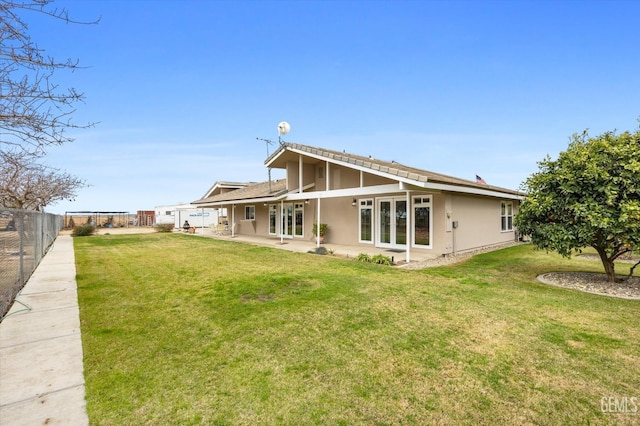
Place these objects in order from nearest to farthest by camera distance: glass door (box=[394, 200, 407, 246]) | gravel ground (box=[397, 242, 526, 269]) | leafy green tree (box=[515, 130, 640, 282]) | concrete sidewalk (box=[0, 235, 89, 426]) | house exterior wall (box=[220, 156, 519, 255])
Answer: concrete sidewalk (box=[0, 235, 89, 426]), leafy green tree (box=[515, 130, 640, 282]), gravel ground (box=[397, 242, 526, 269]), house exterior wall (box=[220, 156, 519, 255]), glass door (box=[394, 200, 407, 246])

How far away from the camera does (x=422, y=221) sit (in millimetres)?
11953

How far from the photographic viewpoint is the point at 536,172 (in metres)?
7.54

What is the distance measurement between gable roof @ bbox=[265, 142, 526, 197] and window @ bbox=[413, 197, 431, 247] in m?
1.05

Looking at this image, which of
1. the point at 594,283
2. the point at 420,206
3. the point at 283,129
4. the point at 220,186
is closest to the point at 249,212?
the point at 220,186

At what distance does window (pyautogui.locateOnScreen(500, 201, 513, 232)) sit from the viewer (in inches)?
608

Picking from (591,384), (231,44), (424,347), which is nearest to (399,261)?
(424,347)

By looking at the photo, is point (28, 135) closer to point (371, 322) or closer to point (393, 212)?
point (371, 322)

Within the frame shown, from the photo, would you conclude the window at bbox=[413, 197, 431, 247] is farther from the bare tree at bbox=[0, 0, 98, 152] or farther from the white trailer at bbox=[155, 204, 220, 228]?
the white trailer at bbox=[155, 204, 220, 228]

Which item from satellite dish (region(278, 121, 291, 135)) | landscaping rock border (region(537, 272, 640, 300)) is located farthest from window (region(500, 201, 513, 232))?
satellite dish (region(278, 121, 291, 135))

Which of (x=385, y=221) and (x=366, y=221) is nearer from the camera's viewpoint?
(x=385, y=221)

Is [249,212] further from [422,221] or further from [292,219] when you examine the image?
[422,221]

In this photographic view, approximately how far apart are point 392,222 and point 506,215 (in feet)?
23.8

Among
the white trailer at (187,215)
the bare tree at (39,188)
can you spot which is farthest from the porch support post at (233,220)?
the white trailer at (187,215)

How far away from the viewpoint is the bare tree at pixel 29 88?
272 cm
